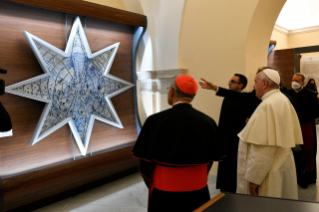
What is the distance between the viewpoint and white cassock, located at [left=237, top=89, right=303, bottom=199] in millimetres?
2111

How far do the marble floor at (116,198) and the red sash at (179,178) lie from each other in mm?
1315

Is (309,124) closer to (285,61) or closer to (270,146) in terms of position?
(270,146)

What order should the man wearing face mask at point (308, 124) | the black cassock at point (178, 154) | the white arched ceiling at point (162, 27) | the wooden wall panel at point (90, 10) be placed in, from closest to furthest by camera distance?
the black cassock at point (178, 154) < the wooden wall panel at point (90, 10) < the man wearing face mask at point (308, 124) < the white arched ceiling at point (162, 27)

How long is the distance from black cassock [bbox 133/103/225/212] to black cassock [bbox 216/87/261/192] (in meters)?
1.34

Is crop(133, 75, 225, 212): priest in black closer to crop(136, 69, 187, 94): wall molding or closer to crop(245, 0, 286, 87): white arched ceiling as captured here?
crop(245, 0, 286, 87): white arched ceiling

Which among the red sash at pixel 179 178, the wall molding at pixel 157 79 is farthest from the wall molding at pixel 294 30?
the red sash at pixel 179 178

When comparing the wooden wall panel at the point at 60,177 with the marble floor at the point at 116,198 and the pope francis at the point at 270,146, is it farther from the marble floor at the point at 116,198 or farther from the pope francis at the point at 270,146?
the pope francis at the point at 270,146

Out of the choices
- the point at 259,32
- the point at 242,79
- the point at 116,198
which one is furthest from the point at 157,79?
the point at 116,198

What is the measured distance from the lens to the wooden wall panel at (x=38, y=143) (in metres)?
2.81

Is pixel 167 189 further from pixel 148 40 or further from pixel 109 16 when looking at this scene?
pixel 148 40

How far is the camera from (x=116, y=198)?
3.41 meters

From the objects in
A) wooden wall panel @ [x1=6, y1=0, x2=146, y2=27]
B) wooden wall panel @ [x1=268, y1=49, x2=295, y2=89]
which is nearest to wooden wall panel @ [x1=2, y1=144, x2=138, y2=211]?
wooden wall panel @ [x1=6, y1=0, x2=146, y2=27]

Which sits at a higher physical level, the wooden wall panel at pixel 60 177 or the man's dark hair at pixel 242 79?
the man's dark hair at pixel 242 79

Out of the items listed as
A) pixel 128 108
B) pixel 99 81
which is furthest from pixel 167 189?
pixel 128 108
